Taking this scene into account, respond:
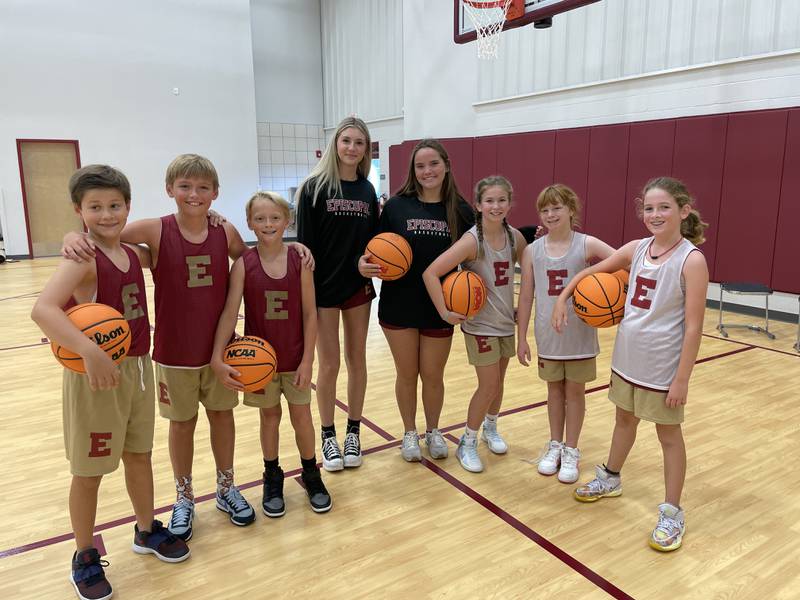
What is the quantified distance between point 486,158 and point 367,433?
268 inches

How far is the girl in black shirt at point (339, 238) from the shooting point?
263 cm

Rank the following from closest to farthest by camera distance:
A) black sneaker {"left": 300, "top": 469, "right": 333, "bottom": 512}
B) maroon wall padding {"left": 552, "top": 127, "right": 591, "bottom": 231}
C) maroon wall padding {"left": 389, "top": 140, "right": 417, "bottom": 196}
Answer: black sneaker {"left": 300, "top": 469, "right": 333, "bottom": 512} → maroon wall padding {"left": 552, "top": 127, "right": 591, "bottom": 231} → maroon wall padding {"left": 389, "top": 140, "right": 417, "bottom": 196}

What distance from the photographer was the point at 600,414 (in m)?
3.55

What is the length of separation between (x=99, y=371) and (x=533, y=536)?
5.61 ft

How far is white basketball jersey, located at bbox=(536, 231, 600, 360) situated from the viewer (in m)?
2.59

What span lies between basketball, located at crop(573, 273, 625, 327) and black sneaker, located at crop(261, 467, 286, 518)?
4.89ft

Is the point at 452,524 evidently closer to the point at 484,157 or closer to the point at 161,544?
the point at 161,544

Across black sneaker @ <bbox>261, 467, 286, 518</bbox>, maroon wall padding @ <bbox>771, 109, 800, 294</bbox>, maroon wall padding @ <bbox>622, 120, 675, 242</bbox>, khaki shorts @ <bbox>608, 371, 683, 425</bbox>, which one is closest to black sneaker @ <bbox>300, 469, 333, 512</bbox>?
black sneaker @ <bbox>261, 467, 286, 518</bbox>

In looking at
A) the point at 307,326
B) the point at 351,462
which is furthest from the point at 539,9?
the point at 351,462

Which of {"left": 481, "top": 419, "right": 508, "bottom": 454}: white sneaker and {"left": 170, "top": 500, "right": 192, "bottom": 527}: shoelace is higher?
{"left": 170, "top": 500, "right": 192, "bottom": 527}: shoelace

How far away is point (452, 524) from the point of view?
93.8 inches

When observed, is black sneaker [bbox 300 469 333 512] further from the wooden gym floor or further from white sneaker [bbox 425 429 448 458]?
white sneaker [bbox 425 429 448 458]

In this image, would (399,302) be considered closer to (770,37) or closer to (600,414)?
(600,414)

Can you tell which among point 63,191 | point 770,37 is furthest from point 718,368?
point 63,191
